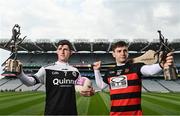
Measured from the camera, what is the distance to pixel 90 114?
1609 cm

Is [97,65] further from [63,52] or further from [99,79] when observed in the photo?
[63,52]

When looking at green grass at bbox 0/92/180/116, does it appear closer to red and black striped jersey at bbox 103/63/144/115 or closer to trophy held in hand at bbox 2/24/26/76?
red and black striped jersey at bbox 103/63/144/115

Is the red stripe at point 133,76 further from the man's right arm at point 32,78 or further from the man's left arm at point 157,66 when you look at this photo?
the man's right arm at point 32,78

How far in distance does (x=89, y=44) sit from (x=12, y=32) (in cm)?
5618

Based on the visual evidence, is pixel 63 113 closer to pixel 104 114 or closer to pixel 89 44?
pixel 104 114

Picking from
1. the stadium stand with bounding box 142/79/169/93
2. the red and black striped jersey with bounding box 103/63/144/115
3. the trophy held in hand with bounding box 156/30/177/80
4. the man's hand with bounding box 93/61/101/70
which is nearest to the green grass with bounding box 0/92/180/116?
the man's hand with bounding box 93/61/101/70

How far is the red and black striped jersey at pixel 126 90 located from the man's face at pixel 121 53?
0.13m

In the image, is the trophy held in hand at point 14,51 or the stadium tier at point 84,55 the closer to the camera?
the trophy held in hand at point 14,51

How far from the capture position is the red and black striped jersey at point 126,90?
18.6 feet

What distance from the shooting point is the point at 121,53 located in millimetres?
5785

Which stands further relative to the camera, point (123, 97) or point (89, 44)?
point (89, 44)

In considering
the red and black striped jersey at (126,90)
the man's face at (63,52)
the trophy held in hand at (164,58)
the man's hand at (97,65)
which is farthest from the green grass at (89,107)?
the trophy held in hand at (164,58)

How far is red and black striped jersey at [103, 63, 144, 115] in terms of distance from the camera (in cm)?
566

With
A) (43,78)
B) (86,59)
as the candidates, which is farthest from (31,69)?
(43,78)
